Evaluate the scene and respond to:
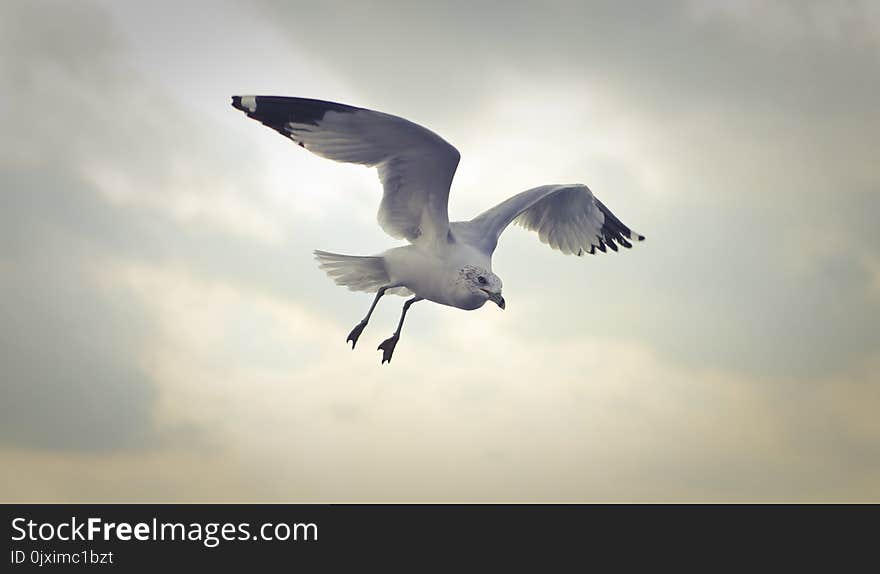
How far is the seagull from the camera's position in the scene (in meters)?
7.23

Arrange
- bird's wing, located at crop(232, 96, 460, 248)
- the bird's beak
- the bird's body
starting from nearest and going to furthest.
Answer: bird's wing, located at crop(232, 96, 460, 248) < the bird's beak < the bird's body

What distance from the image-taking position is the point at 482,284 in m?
7.57

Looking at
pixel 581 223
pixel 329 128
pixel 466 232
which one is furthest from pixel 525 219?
pixel 329 128

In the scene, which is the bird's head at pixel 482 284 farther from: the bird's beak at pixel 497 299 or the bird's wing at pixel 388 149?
the bird's wing at pixel 388 149

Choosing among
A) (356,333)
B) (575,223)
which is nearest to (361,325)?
(356,333)

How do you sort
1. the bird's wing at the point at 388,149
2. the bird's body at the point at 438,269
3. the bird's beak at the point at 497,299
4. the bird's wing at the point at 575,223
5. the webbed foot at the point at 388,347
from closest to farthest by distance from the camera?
the bird's wing at the point at 388,149 → the bird's beak at the point at 497,299 → the bird's body at the point at 438,269 → the webbed foot at the point at 388,347 → the bird's wing at the point at 575,223

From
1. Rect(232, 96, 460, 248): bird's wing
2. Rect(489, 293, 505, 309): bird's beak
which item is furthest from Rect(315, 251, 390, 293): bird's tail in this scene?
Rect(489, 293, 505, 309): bird's beak

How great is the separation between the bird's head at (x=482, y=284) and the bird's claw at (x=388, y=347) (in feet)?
3.76

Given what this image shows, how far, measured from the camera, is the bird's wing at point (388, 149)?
720cm

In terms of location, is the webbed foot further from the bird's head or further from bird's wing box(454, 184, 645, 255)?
bird's wing box(454, 184, 645, 255)

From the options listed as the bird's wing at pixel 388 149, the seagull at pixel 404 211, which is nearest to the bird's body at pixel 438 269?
the seagull at pixel 404 211

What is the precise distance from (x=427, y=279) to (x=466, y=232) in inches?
34.6

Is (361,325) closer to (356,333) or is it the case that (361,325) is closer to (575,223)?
(356,333)
